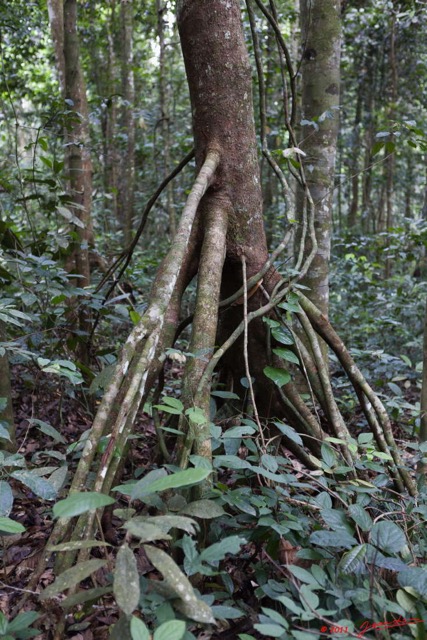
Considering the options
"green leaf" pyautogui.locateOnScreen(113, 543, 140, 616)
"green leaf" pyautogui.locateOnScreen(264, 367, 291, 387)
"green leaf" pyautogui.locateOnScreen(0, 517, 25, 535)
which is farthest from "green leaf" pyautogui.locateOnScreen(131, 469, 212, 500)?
"green leaf" pyautogui.locateOnScreen(264, 367, 291, 387)

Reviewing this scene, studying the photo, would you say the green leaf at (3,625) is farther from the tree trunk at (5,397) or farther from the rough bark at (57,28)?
the rough bark at (57,28)

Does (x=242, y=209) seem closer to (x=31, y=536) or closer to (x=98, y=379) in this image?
(x=98, y=379)

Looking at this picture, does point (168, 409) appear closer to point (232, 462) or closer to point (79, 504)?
point (232, 462)

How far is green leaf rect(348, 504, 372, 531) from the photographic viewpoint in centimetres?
163

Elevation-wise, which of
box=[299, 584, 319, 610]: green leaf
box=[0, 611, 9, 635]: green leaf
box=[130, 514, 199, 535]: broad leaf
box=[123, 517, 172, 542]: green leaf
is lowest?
box=[0, 611, 9, 635]: green leaf

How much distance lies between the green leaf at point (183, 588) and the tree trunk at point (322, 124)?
2.46 m

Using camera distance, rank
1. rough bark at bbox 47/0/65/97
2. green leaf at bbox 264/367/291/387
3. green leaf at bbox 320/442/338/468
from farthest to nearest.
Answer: rough bark at bbox 47/0/65/97
green leaf at bbox 264/367/291/387
green leaf at bbox 320/442/338/468

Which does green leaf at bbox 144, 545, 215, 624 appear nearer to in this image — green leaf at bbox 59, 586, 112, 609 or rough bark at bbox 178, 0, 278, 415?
green leaf at bbox 59, 586, 112, 609

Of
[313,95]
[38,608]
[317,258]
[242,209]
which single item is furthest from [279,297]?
[313,95]

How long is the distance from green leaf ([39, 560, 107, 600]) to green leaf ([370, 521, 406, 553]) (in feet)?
2.75

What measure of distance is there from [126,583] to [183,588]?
5.2 inches

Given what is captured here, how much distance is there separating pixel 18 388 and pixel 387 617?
3.17 metres

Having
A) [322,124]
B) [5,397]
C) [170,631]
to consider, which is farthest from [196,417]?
[322,124]

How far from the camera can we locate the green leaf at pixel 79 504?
3.76 feet
